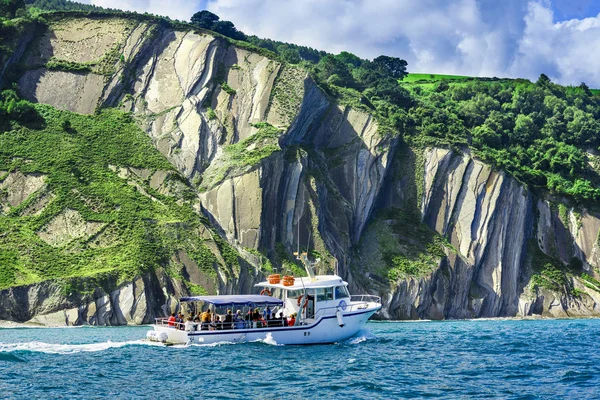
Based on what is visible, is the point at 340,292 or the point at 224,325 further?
the point at 340,292

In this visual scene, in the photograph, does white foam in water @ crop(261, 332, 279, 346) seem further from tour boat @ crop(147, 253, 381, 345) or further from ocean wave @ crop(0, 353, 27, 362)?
ocean wave @ crop(0, 353, 27, 362)

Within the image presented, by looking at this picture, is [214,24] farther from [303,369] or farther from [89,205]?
[303,369]

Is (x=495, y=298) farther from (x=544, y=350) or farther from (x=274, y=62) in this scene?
(x=544, y=350)

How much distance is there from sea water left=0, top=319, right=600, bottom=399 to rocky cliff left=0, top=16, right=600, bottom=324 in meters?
51.2

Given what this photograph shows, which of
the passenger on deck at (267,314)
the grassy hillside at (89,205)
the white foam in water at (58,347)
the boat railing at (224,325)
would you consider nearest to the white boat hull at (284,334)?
the boat railing at (224,325)

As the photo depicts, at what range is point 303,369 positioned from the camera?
45.3 m

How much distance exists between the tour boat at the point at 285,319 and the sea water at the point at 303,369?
112 cm

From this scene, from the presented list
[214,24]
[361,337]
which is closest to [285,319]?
[361,337]

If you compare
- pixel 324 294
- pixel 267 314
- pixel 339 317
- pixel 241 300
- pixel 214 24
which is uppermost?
pixel 214 24

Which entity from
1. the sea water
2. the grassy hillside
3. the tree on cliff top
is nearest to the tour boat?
the sea water

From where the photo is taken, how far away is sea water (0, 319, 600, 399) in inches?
1497

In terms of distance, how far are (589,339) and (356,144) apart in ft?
215

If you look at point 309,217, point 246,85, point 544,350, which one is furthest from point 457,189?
point 544,350

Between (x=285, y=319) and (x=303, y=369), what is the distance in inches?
514
